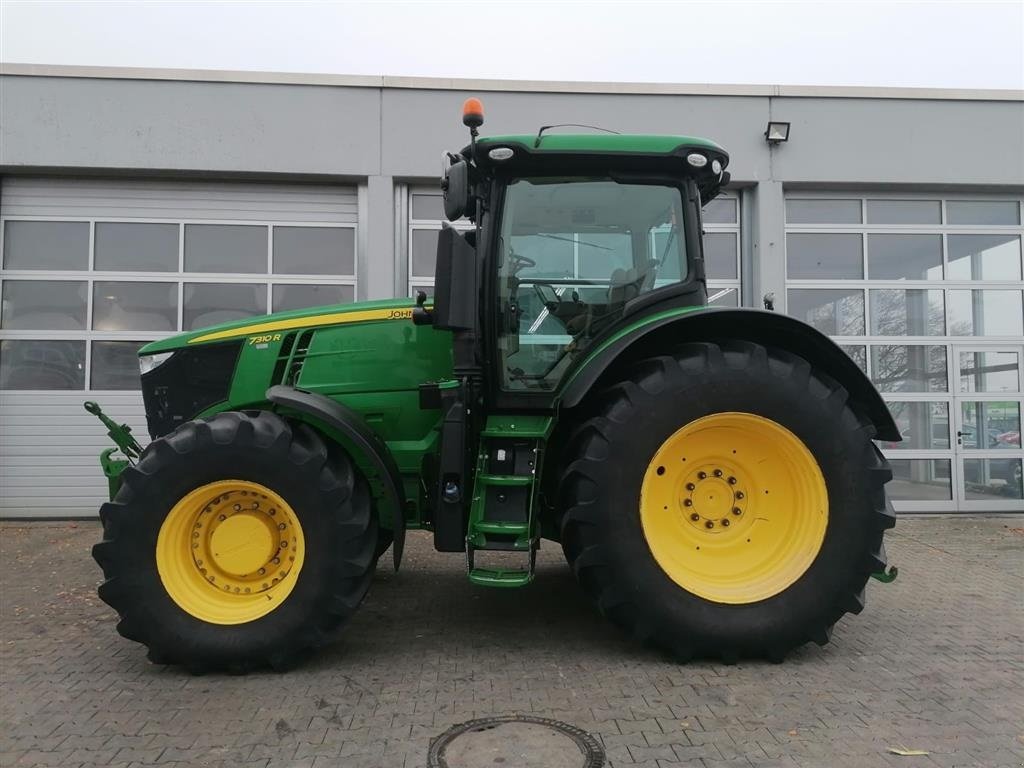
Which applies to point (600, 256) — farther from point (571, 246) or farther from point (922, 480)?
point (922, 480)

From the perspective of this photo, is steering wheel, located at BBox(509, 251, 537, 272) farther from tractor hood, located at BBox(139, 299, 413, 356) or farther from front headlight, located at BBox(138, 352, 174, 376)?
front headlight, located at BBox(138, 352, 174, 376)

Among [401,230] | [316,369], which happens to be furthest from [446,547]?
[401,230]

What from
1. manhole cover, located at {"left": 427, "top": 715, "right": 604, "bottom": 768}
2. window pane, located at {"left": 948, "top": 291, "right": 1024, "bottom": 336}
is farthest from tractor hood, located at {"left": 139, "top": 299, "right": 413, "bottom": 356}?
window pane, located at {"left": 948, "top": 291, "right": 1024, "bottom": 336}

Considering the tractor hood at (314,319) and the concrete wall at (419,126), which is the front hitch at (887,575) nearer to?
the tractor hood at (314,319)

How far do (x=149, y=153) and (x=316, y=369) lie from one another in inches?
210

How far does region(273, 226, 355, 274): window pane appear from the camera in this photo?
7.73 m

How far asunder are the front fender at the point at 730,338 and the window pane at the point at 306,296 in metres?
4.90

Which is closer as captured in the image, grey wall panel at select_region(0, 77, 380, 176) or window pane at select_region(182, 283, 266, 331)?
grey wall panel at select_region(0, 77, 380, 176)

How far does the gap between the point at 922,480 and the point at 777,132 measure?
4424mm

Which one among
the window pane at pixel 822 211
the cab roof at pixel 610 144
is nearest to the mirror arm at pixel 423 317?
the cab roof at pixel 610 144

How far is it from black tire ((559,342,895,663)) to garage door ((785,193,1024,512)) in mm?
5150

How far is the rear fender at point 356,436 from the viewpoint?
10.7ft

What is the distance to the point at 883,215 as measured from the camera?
8047 millimetres

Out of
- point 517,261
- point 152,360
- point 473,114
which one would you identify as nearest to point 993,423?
point 517,261
